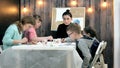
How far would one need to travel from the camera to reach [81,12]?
6180 mm

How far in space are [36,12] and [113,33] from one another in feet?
5.86

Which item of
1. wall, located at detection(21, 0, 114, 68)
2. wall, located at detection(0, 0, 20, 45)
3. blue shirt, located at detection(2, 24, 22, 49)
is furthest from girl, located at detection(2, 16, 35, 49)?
wall, located at detection(21, 0, 114, 68)

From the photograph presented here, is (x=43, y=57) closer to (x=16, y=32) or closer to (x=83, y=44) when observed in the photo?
(x=83, y=44)

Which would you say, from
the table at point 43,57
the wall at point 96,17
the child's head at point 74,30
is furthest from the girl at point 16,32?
the wall at point 96,17

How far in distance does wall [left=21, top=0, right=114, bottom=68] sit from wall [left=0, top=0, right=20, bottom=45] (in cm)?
20

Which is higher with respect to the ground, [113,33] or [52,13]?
[52,13]

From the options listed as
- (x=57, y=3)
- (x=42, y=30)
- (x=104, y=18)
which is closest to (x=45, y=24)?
(x=42, y=30)

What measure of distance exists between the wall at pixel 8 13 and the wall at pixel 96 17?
204mm

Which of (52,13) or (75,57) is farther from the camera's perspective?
(52,13)

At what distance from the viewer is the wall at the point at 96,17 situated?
6219 millimetres

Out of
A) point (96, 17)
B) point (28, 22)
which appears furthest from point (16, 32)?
point (96, 17)

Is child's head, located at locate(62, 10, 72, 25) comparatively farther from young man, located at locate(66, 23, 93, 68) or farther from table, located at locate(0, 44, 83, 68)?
table, located at locate(0, 44, 83, 68)

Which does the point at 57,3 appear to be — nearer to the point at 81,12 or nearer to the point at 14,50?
the point at 81,12

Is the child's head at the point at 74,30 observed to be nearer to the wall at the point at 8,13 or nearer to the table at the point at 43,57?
the table at the point at 43,57
